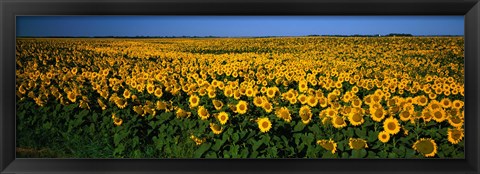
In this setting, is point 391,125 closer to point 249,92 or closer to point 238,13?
point 249,92

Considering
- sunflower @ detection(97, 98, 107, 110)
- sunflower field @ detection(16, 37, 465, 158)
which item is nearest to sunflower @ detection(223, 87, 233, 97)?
sunflower field @ detection(16, 37, 465, 158)

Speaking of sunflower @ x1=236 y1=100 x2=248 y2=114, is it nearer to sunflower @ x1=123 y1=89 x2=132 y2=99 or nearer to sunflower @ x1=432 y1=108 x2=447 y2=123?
sunflower @ x1=123 y1=89 x2=132 y2=99

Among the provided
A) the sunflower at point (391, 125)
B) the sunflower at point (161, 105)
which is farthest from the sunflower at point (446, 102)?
the sunflower at point (161, 105)

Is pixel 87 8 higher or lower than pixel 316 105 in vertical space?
higher

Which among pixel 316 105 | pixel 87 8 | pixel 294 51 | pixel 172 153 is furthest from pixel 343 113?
pixel 87 8
